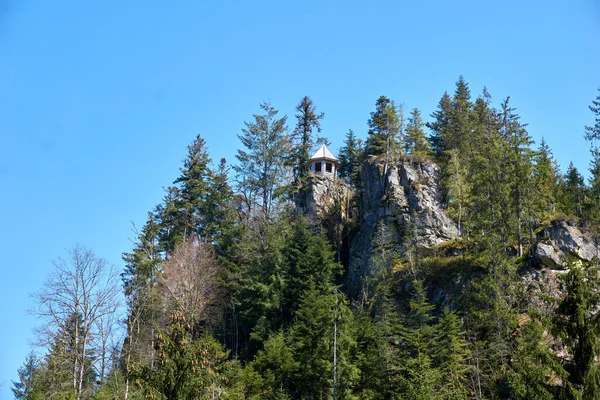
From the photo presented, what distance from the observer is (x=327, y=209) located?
48.3 metres

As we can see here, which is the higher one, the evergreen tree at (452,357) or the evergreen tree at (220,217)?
the evergreen tree at (220,217)

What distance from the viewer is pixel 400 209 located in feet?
137

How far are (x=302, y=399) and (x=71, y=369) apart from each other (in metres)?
12.8

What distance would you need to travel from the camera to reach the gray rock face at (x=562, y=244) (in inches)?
1241

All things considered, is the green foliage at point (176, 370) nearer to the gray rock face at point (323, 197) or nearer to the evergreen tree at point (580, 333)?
the evergreen tree at point (580, 333)

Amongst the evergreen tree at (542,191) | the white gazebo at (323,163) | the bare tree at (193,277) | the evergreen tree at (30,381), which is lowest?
the evergreen tree at (30,381)

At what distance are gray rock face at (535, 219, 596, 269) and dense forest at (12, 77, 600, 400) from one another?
0.26 m

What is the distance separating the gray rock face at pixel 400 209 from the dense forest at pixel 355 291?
339 millimetres

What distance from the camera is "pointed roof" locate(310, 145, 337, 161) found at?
52037 millimetres

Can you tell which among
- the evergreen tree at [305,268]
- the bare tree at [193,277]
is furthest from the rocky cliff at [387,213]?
the bare tree at [193,277]

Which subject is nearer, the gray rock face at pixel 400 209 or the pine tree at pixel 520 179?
the pine tree at pixel 520 179

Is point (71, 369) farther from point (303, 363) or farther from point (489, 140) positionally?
point (489, 140)

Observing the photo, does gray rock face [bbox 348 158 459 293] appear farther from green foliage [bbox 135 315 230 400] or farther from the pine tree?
green foliage [bbox 135 315 230 400]

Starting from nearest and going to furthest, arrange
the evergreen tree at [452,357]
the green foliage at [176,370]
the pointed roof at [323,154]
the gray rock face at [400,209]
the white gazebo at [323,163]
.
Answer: the green foliage at [176,370], the evergreen tree at [452,357], the gray rock face at [400,209], the white gazebo at [323,163], the pointed roof at [323,154]
